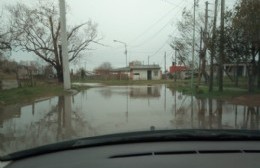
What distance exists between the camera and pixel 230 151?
3.11 metres

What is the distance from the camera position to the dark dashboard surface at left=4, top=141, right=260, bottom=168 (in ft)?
9.14

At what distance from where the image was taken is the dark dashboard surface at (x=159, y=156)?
2.79m

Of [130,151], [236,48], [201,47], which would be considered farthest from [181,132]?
[201,47]

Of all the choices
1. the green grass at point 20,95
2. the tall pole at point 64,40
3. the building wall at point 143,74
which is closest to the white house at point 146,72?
the building wall at point 143,74

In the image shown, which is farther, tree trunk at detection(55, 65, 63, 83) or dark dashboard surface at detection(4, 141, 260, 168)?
tree trunk at detection(55, 65, 63, 83)

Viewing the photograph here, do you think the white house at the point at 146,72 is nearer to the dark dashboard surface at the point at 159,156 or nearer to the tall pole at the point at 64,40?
the tall pole at the point at 64,40

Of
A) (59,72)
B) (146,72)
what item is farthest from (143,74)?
(59,72)

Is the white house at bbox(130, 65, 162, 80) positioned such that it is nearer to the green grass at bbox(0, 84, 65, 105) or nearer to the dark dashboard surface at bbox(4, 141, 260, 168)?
the green grass at bbox(0, 84, 65, 105)

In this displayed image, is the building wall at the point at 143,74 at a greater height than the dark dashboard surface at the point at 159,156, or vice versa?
the dark dashboard surface at the point at 159,156

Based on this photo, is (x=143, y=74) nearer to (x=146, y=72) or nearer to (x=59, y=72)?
(x=146, y=72)

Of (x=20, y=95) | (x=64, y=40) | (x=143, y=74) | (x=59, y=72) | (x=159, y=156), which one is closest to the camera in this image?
(x=159, y=156)

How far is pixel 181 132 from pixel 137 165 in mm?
1018

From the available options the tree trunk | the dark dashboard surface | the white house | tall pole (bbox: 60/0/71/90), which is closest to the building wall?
the white house

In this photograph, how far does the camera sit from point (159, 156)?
9.77ft
